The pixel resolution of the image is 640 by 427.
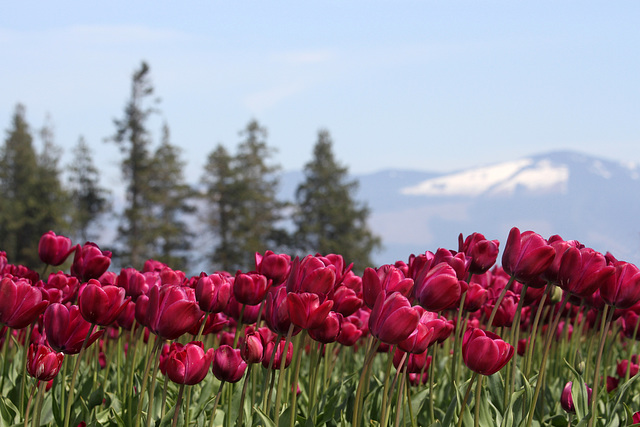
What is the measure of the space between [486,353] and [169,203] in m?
59.5

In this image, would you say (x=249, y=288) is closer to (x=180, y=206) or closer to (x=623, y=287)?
(x=623, y=287)

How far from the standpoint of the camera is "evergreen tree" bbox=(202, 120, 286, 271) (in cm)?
5891

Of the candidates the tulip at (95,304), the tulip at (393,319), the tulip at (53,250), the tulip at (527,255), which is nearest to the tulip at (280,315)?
the tulip at (393,319)

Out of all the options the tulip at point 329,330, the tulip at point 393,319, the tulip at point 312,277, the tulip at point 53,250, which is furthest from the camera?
the tulip at point 53,250

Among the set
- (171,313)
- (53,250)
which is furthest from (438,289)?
(53,250)

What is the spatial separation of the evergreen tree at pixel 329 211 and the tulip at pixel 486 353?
57896 millimetres

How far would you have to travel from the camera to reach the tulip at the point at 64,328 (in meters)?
2.44

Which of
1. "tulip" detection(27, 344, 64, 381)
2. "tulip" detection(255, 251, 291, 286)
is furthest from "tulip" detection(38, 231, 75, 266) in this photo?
"tulip" detection(27, 344, 64, 381)

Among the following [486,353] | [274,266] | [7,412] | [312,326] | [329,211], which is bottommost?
[7,412]

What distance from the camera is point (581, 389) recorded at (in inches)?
119

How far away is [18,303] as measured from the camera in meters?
2.55

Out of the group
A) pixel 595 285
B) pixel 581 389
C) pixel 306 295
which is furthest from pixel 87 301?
pixel 581 389

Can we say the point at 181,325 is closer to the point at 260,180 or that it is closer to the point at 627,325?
the point at 627,325

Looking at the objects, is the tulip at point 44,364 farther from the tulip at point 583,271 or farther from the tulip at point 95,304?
the tulip at point 583,271
